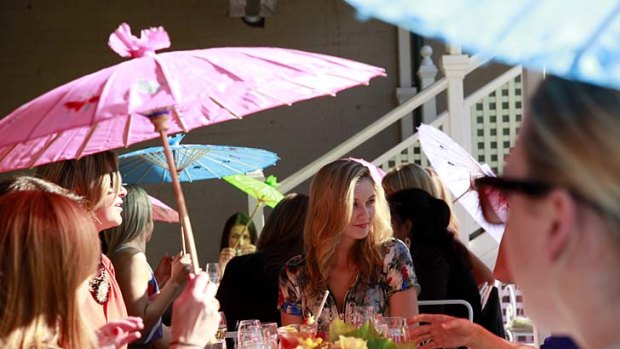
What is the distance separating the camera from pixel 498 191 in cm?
160

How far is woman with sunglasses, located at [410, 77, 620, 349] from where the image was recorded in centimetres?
123

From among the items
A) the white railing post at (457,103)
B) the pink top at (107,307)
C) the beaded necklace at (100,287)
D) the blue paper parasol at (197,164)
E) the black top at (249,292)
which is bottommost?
the black top at (249,292)

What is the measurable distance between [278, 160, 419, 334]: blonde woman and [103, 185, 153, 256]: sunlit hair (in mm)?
727

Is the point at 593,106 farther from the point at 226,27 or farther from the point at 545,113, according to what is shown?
the point at 226,27

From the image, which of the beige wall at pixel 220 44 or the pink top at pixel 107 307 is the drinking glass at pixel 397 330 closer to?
the pink top at pixel 107 307

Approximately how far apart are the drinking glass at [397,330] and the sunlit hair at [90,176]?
123cm

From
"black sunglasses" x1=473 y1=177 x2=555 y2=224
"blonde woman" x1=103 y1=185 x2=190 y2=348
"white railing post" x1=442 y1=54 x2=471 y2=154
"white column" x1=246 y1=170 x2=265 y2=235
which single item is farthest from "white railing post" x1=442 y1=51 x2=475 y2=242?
"black sunglasses" x1=473 y1=177 x2=555 y2=224

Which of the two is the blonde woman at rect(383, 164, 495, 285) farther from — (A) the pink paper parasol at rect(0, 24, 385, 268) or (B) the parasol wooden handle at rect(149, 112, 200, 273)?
(B) the parasol wooden handle at rect(149, 112, 200, 273)

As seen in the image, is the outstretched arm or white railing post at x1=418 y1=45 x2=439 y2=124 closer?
the outstretched arm

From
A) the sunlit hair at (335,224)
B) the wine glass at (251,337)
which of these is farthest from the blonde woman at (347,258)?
the wine glass at (251,337)

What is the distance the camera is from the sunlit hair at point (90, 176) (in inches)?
158

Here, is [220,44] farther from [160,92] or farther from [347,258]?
[160,92]

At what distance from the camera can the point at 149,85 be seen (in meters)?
2.64

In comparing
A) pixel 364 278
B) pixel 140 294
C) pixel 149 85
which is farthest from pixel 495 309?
pixel 149 85
